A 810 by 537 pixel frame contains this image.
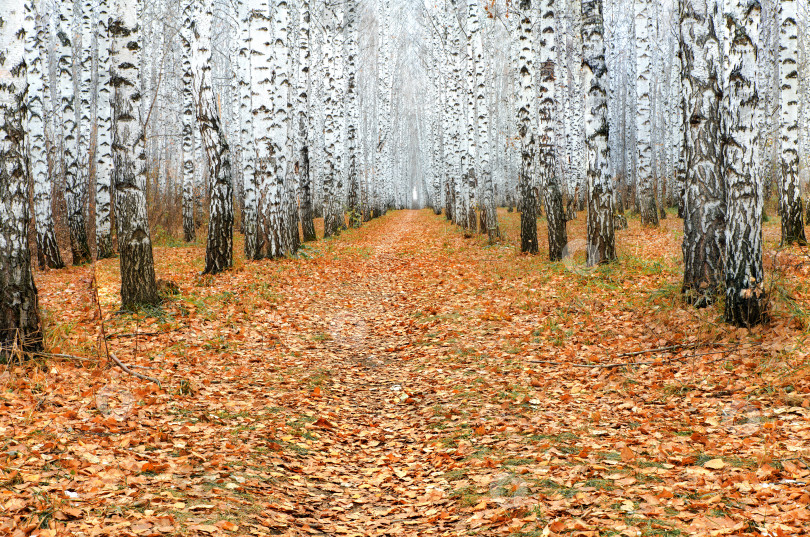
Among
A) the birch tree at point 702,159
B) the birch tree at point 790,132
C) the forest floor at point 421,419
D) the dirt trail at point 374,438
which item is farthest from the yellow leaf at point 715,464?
the birch tree at point 790,132

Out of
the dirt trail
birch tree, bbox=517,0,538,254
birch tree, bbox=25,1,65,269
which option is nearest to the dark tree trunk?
birch tree, bbox=25,1,65,269

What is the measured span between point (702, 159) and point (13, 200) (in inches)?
308

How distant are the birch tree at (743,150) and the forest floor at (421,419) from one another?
59 centimetres

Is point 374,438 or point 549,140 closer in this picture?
point 374,438

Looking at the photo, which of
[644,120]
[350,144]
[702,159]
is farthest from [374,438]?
[350,144]

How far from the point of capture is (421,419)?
210 inches

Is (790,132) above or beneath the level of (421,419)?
above

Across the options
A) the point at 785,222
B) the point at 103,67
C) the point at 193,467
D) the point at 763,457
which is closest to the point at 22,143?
the point at 193,467

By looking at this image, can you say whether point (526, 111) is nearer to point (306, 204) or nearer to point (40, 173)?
point (306, 204)

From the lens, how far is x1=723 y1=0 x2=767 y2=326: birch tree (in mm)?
5922

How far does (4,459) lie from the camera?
364cm

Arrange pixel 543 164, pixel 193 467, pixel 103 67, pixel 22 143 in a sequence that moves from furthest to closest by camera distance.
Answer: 1. pixel 103 67
2. pixel 543 164
3. pixel 22 143
4. pixel 193 467

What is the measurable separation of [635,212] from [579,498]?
71.4ft

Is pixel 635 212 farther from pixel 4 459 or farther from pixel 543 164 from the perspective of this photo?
pixel 4 459
